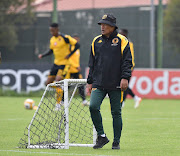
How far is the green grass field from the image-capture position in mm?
7371

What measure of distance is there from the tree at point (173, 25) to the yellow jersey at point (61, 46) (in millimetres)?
8774

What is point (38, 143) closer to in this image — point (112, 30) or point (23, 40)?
point (112, 30)

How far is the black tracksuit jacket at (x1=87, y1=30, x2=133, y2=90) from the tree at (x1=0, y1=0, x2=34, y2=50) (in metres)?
15.0

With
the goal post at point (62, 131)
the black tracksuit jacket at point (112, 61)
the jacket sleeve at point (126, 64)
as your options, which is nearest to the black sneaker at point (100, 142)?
the goal post at point (62, 131)

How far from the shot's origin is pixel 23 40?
74.3ft

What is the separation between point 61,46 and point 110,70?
6.89 meters

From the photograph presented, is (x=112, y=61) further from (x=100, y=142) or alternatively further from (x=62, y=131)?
(x=62, y=131)

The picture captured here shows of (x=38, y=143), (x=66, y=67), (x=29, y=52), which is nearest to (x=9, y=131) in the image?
(x=38, y=143)

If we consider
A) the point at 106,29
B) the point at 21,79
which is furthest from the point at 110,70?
the point at 21,79

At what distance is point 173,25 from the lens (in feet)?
74.5

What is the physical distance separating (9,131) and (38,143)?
6.26ft

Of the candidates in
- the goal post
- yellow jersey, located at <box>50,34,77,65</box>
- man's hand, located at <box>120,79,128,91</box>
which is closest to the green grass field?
the goal post

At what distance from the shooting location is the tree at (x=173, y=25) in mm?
22469

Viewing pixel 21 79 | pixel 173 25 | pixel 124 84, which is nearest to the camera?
pixel 124 84
